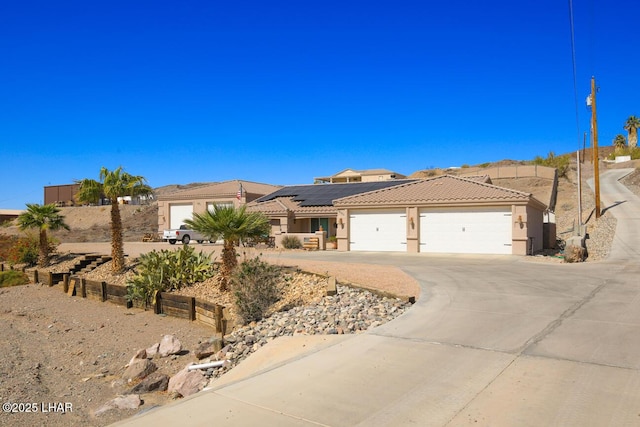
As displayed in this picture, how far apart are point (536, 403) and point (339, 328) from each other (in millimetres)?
4366

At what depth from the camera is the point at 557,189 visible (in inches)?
1970

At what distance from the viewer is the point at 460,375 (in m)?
5.84

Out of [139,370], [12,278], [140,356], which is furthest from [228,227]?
[12,278]

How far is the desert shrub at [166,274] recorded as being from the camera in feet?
54.5

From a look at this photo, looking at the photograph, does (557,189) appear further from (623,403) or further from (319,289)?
(623,403)

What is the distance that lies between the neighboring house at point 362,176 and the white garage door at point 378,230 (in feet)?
115

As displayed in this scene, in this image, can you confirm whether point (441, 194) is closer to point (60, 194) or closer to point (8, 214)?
point (60, 194)

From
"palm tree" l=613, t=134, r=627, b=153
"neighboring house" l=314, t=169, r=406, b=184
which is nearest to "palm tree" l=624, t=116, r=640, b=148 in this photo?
"palm tree" l=613, t=134, r=627, b=153

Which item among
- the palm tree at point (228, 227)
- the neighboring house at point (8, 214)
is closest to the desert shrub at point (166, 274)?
the palm tree at point (228, 227)

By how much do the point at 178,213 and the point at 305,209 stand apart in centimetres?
1466

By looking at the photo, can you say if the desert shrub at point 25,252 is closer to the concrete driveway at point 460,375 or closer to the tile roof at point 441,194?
the tile roof at point 441,194

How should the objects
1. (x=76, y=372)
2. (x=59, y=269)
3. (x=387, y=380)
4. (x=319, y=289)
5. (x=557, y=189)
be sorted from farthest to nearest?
(x=557, y=189) < (x=59, y=269) < (x=319, y=289) < (x=76, y=372) < (x=387, y=380)

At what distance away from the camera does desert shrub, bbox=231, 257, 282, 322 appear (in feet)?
39.1

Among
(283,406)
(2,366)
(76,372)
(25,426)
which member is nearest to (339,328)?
(283,406)
